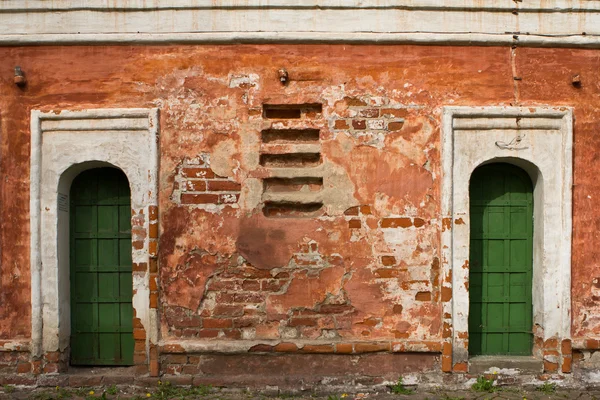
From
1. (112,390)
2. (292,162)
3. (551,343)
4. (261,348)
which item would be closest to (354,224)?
(292,162)

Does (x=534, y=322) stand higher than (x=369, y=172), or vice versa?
(x=369, y=172)

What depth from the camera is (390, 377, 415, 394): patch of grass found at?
4.45 metres

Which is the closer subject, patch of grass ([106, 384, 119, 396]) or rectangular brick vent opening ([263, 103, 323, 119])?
patch of grass ([106, 384, 119, 396])

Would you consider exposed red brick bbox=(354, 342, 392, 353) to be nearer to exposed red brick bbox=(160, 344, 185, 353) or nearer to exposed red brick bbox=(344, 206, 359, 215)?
exposed red brick bbox=(344, 206, 359, 215)

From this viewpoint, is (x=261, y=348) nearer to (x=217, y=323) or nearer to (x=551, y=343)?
(x=217, y=323)

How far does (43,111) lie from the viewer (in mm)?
4566

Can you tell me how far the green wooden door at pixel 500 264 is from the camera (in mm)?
4738

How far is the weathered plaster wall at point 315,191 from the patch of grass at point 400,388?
0.28 m

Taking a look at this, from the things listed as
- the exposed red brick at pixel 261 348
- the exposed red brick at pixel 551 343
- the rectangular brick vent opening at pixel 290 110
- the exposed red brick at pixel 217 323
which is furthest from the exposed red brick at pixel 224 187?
the exposed red brick at pixel 551 343

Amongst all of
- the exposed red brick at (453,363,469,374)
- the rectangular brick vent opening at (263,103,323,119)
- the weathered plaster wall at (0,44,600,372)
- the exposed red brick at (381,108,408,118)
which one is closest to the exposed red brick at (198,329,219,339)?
the weathered plaster wall at (0,44,600,372)

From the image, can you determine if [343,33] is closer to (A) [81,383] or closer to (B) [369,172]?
(B) [369,172]

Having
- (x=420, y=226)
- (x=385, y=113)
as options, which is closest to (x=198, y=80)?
(x=385, y=113)

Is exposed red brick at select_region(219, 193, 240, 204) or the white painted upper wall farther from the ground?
the white painted upper wall

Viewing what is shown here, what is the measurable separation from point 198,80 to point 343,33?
1.30m
